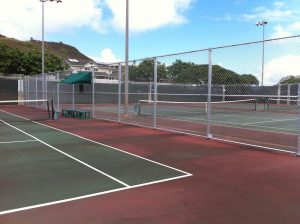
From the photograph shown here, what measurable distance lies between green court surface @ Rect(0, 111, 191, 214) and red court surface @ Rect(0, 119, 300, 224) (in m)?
0.39

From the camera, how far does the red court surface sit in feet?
17.1

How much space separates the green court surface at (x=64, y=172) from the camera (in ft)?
20.5

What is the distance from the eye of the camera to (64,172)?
25.8ft

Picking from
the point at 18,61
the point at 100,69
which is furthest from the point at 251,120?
the point at 18,61

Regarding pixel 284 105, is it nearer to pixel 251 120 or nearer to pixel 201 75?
pixel 251 120

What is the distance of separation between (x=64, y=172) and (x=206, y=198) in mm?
3188

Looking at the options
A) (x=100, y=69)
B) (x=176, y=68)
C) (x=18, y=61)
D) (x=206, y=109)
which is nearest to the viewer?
(x=176, y=68)

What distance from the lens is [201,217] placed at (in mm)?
5246

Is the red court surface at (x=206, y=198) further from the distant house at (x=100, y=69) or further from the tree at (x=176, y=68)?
the distant house at (x=100, y=69)

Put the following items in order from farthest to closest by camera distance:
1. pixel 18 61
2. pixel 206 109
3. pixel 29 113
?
1. pixel 18 61
2. pixel 29 113
3. pixel 206 109

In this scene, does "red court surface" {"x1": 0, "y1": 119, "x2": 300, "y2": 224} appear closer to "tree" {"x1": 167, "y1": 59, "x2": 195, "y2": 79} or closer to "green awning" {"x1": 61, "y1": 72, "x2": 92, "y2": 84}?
"tree" {"x1": 167, "y1": 59, "x2": 195, "y2": 79}

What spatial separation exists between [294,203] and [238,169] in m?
2.39

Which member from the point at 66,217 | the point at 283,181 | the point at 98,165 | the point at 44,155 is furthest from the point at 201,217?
the point at 44,155

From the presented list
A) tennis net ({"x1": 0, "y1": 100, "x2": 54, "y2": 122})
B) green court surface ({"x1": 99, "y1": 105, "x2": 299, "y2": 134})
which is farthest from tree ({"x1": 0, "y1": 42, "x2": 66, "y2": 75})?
green court surface ({"x1": 99, "y1": 105, "x2": 299, "y2": 134})
